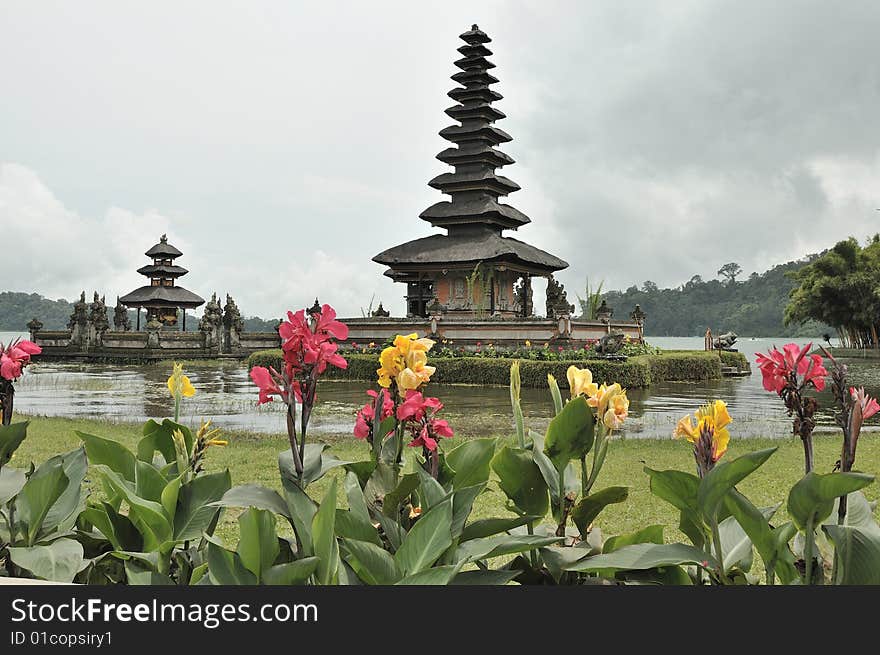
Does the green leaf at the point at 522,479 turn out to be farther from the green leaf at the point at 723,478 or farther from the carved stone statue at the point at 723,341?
the carved stone statue at the point at 723,341

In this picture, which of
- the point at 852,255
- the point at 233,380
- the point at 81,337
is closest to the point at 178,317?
the point at 81,337

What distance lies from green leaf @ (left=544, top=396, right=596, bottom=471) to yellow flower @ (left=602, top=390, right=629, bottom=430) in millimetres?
55

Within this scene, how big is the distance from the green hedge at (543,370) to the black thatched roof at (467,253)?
1017 cm

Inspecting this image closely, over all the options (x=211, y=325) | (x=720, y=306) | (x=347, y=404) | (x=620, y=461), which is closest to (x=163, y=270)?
(x=211, y=325)

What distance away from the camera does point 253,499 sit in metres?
1.94

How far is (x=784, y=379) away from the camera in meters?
2.11

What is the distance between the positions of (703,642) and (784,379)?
0.85 metres

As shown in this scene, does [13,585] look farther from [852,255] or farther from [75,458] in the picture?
[852,255]

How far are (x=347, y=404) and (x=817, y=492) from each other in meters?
14.1

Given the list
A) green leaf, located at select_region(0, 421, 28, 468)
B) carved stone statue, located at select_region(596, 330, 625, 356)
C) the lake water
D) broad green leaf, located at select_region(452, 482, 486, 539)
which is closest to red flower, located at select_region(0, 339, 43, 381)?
green leaf, located at select_region(0, 421, 28, 468)

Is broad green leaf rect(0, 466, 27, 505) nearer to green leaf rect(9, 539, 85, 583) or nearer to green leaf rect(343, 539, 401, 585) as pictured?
green leaf rect(9, 539, 85, 583)

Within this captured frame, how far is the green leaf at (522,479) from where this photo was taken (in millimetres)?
2223

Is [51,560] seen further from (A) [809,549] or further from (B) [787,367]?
(B) [787,367]

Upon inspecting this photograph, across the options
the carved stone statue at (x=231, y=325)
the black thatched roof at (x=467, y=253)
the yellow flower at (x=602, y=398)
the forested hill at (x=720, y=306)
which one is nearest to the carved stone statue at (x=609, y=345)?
the black thatched roof at (x=467, y=253)
